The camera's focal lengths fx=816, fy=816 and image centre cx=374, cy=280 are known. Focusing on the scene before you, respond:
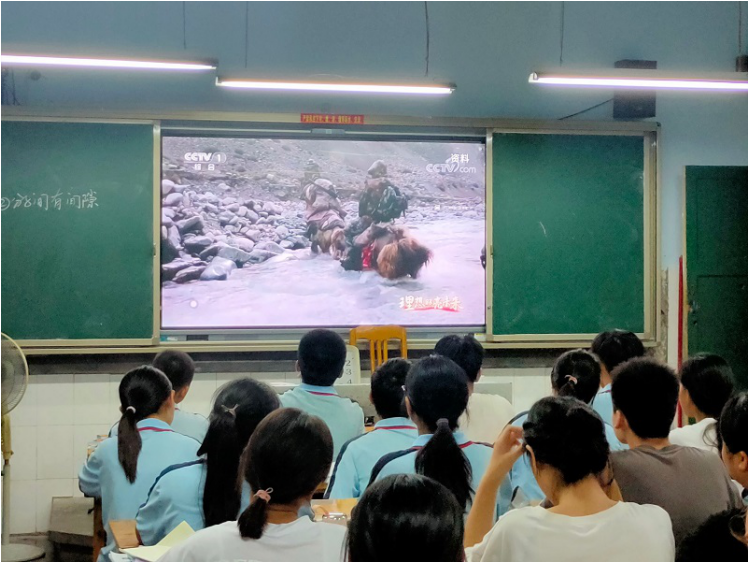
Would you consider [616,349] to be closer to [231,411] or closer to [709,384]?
[709,384]

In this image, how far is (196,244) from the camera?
4770 mm

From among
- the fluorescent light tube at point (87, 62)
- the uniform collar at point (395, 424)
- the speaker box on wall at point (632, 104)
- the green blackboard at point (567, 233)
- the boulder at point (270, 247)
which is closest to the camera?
the uniform collar at point (395, 424)

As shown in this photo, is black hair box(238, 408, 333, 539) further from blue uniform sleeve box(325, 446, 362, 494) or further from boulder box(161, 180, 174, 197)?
boulder box(161, 180, 174, 197)

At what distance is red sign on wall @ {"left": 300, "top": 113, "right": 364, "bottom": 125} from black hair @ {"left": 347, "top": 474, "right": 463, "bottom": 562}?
3902 mm

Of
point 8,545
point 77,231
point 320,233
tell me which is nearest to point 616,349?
point 320,233

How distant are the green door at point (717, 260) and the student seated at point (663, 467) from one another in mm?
3388

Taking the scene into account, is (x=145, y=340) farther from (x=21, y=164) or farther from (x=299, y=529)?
(x=299, y=529)

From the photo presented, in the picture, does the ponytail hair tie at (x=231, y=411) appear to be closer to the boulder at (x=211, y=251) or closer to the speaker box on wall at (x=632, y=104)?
the boulder at (x=211, y=251)

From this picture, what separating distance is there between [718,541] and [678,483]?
0.58 m

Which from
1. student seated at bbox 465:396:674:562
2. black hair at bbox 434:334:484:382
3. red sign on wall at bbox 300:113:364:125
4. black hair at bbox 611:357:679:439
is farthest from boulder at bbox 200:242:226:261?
student seated at bbox 465:396:674:562

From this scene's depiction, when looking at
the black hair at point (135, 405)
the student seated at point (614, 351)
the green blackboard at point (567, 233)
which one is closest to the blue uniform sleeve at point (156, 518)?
the black hair at point (135, 405)

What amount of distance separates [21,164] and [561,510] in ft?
13.1

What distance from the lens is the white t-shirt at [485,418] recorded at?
3.06m

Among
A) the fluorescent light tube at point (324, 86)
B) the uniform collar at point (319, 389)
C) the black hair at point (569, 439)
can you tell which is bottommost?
the uniform collar at point (319, 389)
